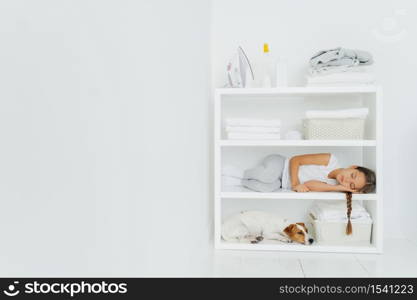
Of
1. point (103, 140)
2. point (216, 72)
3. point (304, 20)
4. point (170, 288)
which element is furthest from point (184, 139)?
point (304, 20)

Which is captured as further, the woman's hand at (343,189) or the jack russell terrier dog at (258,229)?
the jack russell terrier dog at (258,229)

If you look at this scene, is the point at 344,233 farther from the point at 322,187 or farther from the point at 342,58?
the point at 342,58

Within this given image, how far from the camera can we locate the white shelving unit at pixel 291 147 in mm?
2031

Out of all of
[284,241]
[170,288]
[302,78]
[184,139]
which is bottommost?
[284,241]

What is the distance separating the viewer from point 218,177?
2.10 meters

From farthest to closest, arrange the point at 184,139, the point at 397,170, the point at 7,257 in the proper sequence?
1. the point at 397,170
2. the point at 184,139
3. the point at 7,257

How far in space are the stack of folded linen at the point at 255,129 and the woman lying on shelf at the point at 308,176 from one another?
19 centimetres

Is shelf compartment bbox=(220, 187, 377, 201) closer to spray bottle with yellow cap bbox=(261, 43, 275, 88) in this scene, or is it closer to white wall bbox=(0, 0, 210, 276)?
spray bottle with yellow cap bbox=(261, 43, 275, 88)

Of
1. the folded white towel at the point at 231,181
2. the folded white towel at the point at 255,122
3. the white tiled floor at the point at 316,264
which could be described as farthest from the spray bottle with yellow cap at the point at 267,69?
the white tiled floor at the point at 316,264

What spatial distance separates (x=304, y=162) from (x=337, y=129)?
0.79 feet

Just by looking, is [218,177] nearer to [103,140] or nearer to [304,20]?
[304,20]

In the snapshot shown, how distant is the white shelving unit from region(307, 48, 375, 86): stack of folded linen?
0.20 ft

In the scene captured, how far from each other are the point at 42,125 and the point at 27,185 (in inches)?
1.8

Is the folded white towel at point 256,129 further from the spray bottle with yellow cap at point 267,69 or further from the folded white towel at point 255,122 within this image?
the spray bottle with yellow cap at point 267,69
